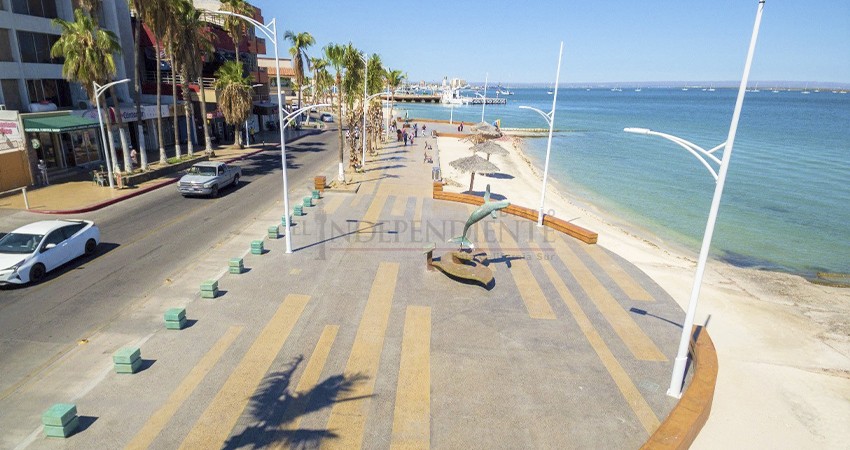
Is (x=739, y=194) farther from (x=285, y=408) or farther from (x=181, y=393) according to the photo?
(x=181, y=393)

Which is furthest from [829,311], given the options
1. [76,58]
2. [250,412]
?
[76,58]

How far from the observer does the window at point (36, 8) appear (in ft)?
94.2

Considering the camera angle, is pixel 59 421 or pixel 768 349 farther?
pixel 768 349

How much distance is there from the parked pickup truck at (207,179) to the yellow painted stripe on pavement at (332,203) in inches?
264

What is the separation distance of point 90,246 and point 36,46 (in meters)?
22.1

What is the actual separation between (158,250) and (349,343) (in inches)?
442

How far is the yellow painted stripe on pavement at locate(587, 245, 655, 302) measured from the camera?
613 inches

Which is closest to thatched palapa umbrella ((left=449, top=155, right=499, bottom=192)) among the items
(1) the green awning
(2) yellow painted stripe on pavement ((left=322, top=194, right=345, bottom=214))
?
(2) yellow painted stripe on pavement ((left=322, top=194, right=345, bottom=214))

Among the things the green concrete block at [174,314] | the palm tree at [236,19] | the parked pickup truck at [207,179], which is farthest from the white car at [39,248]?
the palm tree at [236,19]

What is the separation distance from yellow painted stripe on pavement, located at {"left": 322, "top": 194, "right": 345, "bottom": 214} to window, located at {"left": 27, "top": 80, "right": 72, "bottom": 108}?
2137 centimetres

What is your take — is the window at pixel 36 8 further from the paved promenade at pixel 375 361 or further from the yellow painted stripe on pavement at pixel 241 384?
the yellow painted stripe on pavement at pixel 241 384

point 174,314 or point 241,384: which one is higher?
point 174,314

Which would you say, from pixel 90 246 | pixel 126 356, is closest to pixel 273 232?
pixel 90 246

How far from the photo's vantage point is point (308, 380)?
10.3 metres
